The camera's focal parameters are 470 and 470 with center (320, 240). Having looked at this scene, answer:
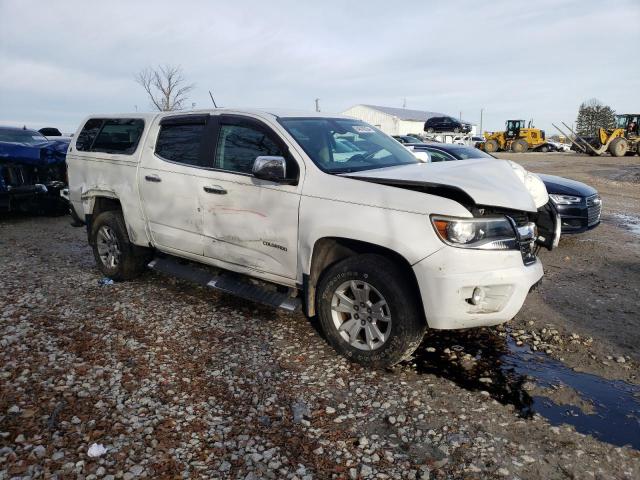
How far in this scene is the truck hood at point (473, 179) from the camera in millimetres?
3092

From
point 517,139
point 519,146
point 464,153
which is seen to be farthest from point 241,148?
point 517,139

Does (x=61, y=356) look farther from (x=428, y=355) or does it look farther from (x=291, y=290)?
(x=428, y=355)

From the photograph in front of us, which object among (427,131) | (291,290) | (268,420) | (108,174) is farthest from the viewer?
(427,131)

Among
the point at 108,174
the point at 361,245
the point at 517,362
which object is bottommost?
the point at 517,362

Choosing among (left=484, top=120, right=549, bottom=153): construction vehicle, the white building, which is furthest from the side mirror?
the white building

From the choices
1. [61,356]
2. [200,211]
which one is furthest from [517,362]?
[61,356]

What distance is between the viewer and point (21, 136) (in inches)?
405

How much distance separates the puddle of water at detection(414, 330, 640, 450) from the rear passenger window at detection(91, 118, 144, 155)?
→ 142 inches

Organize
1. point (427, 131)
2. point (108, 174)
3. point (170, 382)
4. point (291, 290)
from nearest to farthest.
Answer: point (170, 382), point (291, 290), point (108, 174), point (427, 131)

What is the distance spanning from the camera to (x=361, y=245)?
3.46 metres

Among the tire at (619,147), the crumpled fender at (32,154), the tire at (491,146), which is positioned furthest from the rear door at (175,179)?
the tire at (491,146)

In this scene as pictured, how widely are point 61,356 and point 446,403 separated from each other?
2.88 metres

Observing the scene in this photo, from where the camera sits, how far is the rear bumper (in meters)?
3.00

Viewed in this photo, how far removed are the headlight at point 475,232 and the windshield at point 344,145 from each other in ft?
3.29
